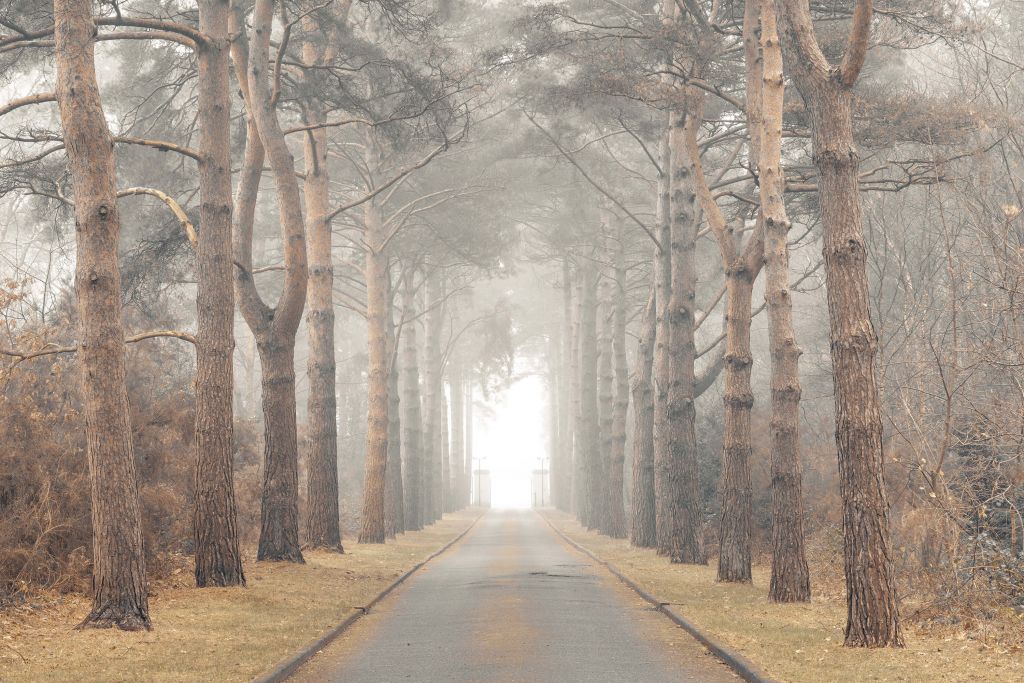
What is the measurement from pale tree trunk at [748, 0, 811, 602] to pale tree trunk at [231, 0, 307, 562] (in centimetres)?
788

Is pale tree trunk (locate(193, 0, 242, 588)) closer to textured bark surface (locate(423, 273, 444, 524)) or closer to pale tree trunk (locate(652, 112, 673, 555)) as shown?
pale tree trunk (locate(652, 112, 673, 555))

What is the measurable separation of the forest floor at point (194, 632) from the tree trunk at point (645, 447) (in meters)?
10.5

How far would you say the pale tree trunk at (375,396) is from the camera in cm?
2758

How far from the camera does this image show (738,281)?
16906mm

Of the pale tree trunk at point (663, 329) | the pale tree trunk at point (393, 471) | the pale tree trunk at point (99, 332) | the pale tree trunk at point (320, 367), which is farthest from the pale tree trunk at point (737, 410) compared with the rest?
the pale tree trunk at point (393, 471)

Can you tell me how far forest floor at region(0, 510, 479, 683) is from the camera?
8836mm

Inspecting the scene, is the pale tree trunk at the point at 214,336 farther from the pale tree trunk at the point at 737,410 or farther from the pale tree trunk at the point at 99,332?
the pale tree trunk at the point at 737,410

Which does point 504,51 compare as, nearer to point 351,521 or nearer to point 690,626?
point 690,626

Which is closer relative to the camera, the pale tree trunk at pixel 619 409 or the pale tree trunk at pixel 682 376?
the pale tree trunk at pixel 682 376

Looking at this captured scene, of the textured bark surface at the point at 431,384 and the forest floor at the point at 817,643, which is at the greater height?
the textured bark surface at the point at 431,384

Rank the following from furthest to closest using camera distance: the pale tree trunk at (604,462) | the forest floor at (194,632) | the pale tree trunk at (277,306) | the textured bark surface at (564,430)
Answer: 1. the textured bark surface at (564,430)
2. the pale tree trunk at (604,462)
3. the pale tree trunk at (277,306)
4. the forest floor at (194,632)

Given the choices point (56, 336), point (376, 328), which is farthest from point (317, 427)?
point (56, 336)

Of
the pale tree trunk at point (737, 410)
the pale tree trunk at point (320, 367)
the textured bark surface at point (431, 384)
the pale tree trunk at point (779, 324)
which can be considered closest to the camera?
the pale tree trunk at point (779, 324)

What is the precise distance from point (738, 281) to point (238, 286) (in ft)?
27.0
